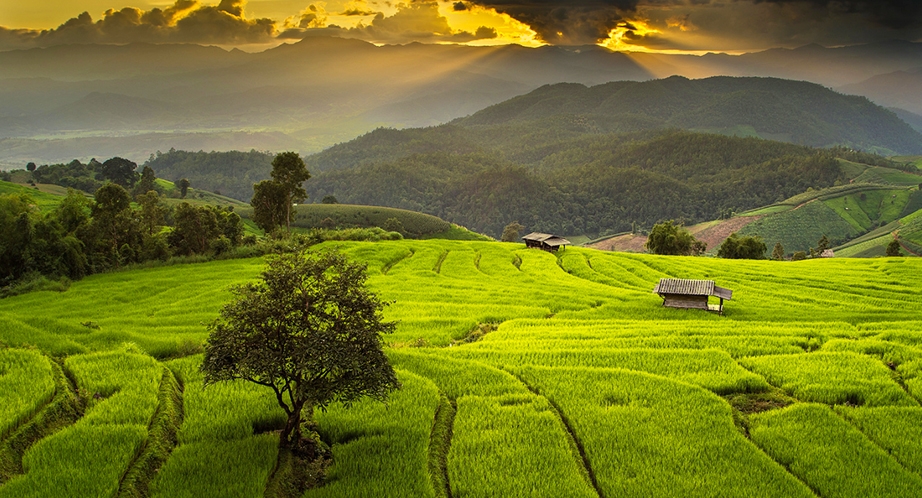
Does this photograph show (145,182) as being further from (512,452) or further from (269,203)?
(512,452)

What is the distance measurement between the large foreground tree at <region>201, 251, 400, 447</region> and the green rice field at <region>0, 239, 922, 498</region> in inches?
82.2

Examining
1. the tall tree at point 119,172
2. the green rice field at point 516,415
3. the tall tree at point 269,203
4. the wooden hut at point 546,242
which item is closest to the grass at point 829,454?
the green rice field at point 516,415

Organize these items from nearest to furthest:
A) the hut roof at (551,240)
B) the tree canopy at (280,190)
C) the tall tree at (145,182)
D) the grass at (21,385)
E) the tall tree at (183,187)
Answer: the grass at (21,385) < the hut roof at (551,240) < the tree canopy at (280,190) < the tall tree at (145,182) < the tall tree at (183,187)

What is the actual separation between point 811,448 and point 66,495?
1862 centimetres

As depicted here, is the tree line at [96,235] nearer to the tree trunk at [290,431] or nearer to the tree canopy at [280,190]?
the tree canopy at [280,190]

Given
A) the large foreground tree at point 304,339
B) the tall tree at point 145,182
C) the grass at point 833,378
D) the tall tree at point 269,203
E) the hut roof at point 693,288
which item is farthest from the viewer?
the tall tree at point 145,182

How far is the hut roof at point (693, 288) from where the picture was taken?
3531 cm

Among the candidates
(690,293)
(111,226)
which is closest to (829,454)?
(690,293)

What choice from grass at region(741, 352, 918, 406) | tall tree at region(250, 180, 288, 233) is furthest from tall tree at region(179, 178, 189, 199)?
grass at region(741, 352, 918, 406)

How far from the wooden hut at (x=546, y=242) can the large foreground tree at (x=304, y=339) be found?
204 ft

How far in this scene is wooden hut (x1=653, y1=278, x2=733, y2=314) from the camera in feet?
117

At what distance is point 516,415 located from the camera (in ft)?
54.5

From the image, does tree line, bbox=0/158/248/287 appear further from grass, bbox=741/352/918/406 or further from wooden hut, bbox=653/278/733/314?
grass, bbox=741/352/918/406

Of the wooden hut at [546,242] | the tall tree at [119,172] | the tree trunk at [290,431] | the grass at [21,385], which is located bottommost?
the wooden hut at [546,242]
